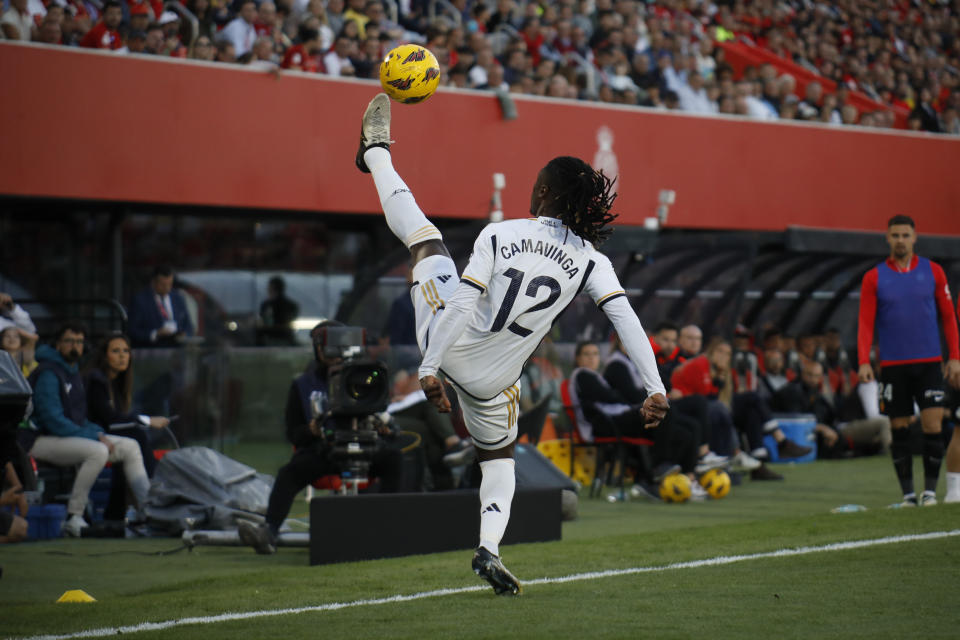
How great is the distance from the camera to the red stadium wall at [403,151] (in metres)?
15.6

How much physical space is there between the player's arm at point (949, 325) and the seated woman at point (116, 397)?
645 cm

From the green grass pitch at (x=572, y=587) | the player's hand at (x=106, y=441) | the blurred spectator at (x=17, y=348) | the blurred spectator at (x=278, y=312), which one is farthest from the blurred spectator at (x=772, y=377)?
the blurred spectator at (x=17, y=348)

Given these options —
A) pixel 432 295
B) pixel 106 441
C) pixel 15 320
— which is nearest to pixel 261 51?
pixel 15 320

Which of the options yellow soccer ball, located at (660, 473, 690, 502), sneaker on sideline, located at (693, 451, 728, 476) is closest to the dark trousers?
yellow soccer ball, located at (660, 473, 690, 502)

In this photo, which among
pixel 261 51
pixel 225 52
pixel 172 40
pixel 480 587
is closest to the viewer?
pixel 480 587

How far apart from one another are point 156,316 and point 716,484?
6301 millimetres

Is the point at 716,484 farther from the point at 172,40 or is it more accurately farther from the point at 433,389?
the point at 172,40

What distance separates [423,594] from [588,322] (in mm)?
9759

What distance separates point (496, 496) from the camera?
6.70 metres

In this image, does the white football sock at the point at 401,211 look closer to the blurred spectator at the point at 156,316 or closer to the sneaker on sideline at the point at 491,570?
the sneaker on sideline at the point at 491,570

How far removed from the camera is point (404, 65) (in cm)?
769

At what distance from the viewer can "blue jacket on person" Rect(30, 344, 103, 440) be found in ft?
35.1

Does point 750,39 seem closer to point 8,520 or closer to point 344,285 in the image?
point 344,285

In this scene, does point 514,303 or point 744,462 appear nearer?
point 514,303
